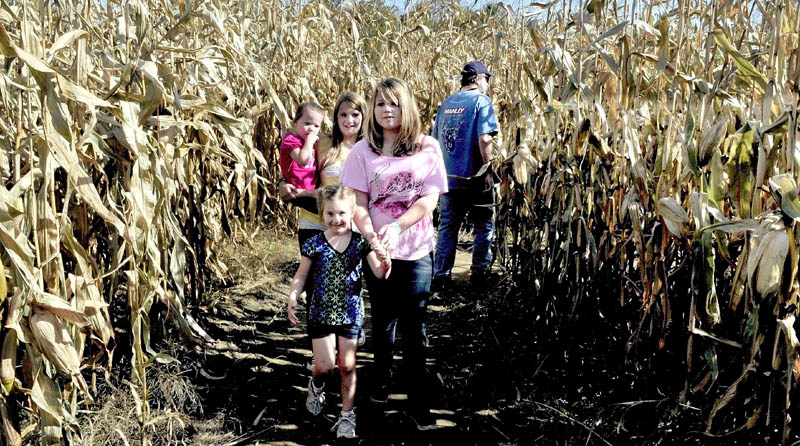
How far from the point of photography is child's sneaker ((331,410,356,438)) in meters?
Answer: 2.78

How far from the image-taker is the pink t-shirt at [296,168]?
346 cm

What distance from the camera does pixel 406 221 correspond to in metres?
2.72

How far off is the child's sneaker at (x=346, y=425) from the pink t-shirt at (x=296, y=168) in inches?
44.8

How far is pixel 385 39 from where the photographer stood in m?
5.93

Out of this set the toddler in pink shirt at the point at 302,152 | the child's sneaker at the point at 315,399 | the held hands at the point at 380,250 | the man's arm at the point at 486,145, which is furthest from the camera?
the man's arm at the point at 486,145

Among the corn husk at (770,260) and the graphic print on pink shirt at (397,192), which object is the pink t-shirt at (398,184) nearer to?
the graphic print on pink shirt at (397,192)

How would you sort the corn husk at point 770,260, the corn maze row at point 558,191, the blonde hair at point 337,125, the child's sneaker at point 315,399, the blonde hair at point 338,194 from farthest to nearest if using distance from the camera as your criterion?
1. the blonde hair at point 337,125
2. the child's sneaker at point 315,399
3. the blonde hair at point 338,194
4. the corn maze row at point 558,191
5. the corn husk at point 770,260

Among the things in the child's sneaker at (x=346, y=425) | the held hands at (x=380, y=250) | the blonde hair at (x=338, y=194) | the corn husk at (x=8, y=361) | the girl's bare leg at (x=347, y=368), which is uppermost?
the blonde hair at (x=338, y=194)

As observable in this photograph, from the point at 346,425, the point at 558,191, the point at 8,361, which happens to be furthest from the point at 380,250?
the point at 8,361

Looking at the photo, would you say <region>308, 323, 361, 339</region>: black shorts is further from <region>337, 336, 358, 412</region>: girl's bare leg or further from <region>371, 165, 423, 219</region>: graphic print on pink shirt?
<region>371, 165, 423, 219</region>: graphic print on pink shirt

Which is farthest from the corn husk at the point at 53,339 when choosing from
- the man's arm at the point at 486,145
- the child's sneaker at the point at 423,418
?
the man's arm at the point at 486,145

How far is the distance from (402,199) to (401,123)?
0.29 metres

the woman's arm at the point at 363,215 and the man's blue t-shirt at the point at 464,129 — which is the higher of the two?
the man's blue t-shirt at the point at 464,129

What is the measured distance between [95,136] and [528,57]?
306 cm
